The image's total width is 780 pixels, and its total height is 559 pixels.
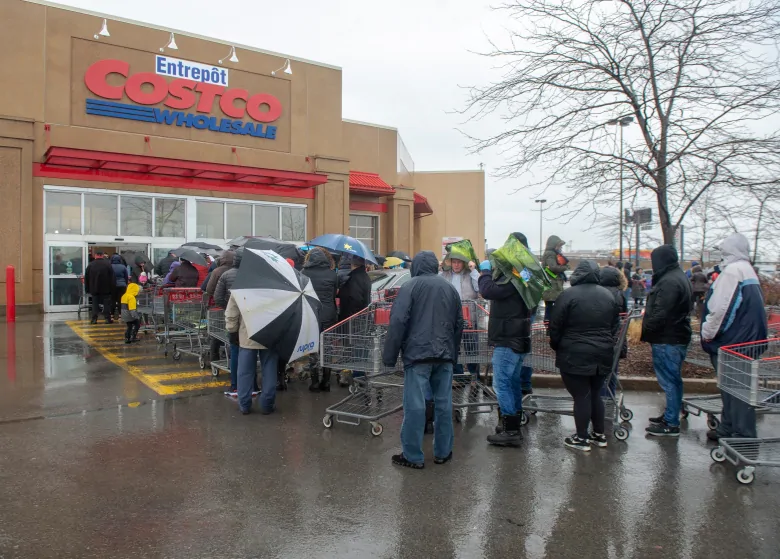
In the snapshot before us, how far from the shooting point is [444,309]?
5391mm

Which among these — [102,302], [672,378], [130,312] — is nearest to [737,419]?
[672,378]

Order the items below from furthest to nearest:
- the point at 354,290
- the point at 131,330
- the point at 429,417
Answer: the point at 131,330, the point at 354,290, the point at 429,417

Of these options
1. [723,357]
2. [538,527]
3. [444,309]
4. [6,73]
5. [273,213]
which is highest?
[6,73]

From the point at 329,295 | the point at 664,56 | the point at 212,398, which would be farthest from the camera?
the point at 664,56

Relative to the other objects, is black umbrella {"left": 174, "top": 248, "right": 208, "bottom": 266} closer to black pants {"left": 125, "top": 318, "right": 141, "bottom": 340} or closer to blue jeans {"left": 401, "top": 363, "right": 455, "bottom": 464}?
black pants {"left": 125, "top": 318, "right": 141, "bottom": 340}

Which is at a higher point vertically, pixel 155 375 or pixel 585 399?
pixel 585 399

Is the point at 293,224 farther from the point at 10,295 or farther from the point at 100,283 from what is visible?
the point at 10,295

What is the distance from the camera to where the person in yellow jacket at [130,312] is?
11.7 meters

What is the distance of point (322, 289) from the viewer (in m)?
8.48

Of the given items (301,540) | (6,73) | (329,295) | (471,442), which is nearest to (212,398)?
(329,295)

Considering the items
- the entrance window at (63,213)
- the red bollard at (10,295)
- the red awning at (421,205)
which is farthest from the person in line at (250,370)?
the red awning at (421,205)

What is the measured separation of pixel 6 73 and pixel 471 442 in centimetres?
1797

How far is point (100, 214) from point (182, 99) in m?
4.91

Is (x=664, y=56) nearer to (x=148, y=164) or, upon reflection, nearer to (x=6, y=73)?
(x=148, y=164)
